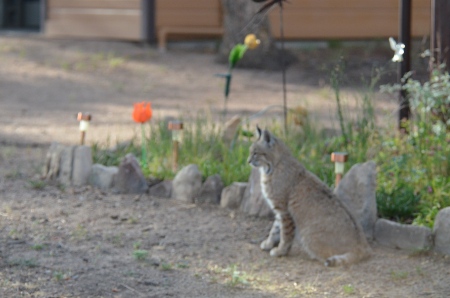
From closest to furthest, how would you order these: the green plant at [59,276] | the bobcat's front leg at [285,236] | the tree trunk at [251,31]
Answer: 1. the green plant at [59,276]
2. the bobcat's front leg at [285,236]
3. the tree trunk at [251,31]

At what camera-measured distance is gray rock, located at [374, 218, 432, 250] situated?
19.0ft

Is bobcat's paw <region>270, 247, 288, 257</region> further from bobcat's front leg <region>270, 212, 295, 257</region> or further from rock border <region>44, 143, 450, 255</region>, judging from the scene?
rock border <region>44, 143, 450, 255</region>

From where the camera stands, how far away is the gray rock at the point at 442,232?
5.66m

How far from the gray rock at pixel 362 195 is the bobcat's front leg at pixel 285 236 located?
1.75 ft

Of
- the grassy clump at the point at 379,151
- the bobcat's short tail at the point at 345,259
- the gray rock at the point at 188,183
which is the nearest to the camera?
the bobcat's short tail at the point at 345,259

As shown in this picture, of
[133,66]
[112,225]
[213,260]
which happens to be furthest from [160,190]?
[133,66]

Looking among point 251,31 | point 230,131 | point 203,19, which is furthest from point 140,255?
point 203,19

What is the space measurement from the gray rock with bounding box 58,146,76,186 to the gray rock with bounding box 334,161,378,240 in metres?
2.46

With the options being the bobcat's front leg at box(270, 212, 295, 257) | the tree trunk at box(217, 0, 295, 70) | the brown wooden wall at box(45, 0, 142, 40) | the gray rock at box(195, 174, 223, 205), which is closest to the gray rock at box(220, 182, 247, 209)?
the gray rock at box(195, 174, 223, 205)

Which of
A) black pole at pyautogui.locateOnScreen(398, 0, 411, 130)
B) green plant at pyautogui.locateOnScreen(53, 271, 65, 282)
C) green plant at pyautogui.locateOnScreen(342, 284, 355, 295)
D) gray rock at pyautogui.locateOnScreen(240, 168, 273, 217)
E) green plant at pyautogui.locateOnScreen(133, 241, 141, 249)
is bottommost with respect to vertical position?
green plant at pyautogui.locateOnScreen(342, 284, 355, 295)

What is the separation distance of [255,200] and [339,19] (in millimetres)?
10394

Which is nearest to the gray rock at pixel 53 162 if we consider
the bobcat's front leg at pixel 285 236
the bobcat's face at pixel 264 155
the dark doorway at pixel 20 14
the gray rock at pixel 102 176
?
the gray rock at pixel 102 176

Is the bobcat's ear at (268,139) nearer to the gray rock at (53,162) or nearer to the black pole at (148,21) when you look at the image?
the gray rock at (53,162)

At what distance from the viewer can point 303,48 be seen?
16.3 metres
